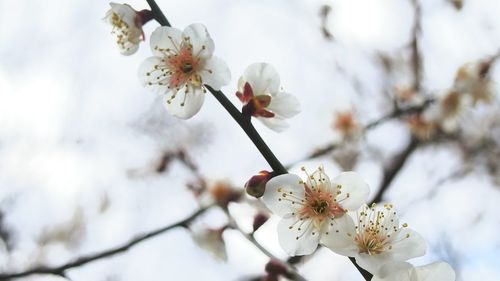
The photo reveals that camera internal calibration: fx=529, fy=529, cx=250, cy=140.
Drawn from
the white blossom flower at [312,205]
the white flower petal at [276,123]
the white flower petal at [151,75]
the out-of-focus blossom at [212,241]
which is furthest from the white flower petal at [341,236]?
the out-of-focus blossom at [212,241]

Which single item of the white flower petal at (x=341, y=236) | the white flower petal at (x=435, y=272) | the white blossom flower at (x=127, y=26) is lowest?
the white flower petal at (x=435, y=272)

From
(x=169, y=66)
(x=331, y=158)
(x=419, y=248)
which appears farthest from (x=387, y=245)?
(x=331, y=158)

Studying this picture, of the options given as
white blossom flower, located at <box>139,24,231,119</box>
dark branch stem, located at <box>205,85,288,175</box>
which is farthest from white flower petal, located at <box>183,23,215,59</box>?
dark branch stem, located at <box>205,85,288,175</box>

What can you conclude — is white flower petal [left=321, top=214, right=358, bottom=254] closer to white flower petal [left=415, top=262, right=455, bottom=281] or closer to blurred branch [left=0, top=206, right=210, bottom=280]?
white flower petal [left=415, top=262, right=455, bottom=281]

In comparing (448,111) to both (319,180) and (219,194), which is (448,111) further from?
(319,180)

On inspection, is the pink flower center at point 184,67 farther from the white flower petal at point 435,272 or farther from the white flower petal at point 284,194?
the white flower petal at point 435,272
